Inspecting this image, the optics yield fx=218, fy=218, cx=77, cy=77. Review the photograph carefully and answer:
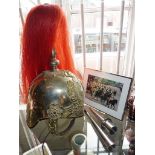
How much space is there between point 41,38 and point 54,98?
0.31 metres

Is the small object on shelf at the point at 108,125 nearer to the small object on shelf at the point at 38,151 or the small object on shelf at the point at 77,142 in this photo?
the small object on shelf at the point at 77,142

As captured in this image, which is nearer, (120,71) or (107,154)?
(107,154)

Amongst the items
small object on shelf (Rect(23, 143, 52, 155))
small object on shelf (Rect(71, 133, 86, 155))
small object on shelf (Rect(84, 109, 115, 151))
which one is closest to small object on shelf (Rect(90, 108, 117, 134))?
small object on shelf (Rect(84, 109, 115, 151))

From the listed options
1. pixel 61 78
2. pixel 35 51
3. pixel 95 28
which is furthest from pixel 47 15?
pixel 95 28

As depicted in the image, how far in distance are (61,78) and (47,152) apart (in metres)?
0.34

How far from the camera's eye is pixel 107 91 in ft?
3.52

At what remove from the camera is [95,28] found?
54.2 inches

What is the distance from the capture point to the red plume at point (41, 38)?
98 centimetres

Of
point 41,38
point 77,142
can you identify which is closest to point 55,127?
point 77,142

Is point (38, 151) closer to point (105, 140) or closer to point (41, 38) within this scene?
point (105, 140)

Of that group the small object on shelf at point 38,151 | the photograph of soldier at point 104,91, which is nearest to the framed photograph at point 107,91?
the photograph of soldier at point 104,91

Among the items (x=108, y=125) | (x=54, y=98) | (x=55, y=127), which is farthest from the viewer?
(x=108, y=125)
